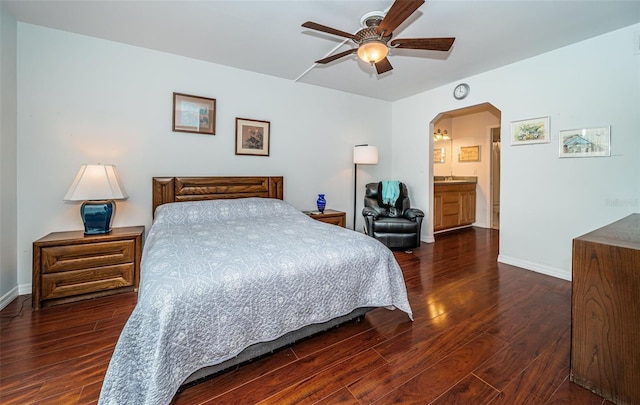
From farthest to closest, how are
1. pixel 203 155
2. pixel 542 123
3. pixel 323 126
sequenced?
pixel 323 126
pixel 203 155
pixel 542 123

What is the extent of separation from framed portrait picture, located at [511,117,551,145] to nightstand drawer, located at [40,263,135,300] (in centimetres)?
461

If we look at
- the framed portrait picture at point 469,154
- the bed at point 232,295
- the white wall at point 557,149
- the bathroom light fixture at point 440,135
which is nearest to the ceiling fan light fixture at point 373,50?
the bed at point 232,295

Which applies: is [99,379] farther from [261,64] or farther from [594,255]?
[261,64]

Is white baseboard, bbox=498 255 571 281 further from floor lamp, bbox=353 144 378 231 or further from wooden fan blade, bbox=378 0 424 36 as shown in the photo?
wooden fan blade, bbox=378 0 424 36

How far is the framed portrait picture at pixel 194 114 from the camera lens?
10.3 ft

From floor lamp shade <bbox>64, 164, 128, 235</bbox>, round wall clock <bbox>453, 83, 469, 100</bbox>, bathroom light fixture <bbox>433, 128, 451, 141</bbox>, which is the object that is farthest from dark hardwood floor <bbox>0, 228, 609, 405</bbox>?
bathroom light fixture <bbox>433, 128, 451, 141</bbox>

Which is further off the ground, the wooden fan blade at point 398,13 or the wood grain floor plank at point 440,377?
the wooden fan blade at point 398,13

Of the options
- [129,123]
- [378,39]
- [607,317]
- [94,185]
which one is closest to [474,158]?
[378,39]

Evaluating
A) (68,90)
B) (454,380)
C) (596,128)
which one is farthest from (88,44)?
(596,128)

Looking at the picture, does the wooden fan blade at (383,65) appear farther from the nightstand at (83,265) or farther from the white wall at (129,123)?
the nightstand at (83,265)

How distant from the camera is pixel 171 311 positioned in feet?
3.90

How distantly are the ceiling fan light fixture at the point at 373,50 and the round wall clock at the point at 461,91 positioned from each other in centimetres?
236

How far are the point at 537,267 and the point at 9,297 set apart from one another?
545 cm

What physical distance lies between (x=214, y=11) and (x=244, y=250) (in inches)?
81.8
